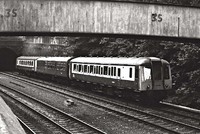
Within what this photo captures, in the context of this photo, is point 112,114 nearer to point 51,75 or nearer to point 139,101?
point 139,101

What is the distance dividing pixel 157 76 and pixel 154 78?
0.31m

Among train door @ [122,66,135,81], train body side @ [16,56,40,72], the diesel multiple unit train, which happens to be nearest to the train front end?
the diesel multiple unit train

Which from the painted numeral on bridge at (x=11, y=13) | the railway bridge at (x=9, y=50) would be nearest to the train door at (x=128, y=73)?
the painted numeral on bridge at (x=11, y=13)

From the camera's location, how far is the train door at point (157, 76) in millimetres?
19141

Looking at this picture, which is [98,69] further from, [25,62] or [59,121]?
[25,62]

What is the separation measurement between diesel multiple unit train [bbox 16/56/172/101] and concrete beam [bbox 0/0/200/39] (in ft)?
9.87

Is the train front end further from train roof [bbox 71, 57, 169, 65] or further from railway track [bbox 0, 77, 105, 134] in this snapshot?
railway track [bbox 0, 77, 105, 134]

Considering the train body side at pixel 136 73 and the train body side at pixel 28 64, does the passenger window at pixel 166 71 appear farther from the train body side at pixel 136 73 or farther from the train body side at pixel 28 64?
the train body side at pixel 28 64

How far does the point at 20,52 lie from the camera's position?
58750 mm

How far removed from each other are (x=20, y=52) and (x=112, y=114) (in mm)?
44465

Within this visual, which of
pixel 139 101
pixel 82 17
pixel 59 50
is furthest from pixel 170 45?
pixel 59 50

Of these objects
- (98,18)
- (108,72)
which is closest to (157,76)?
(108,72)

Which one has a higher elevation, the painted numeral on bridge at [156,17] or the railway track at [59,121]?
the painted numeral on bridge at [156,17]

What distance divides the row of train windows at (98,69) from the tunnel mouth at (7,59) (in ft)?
119
